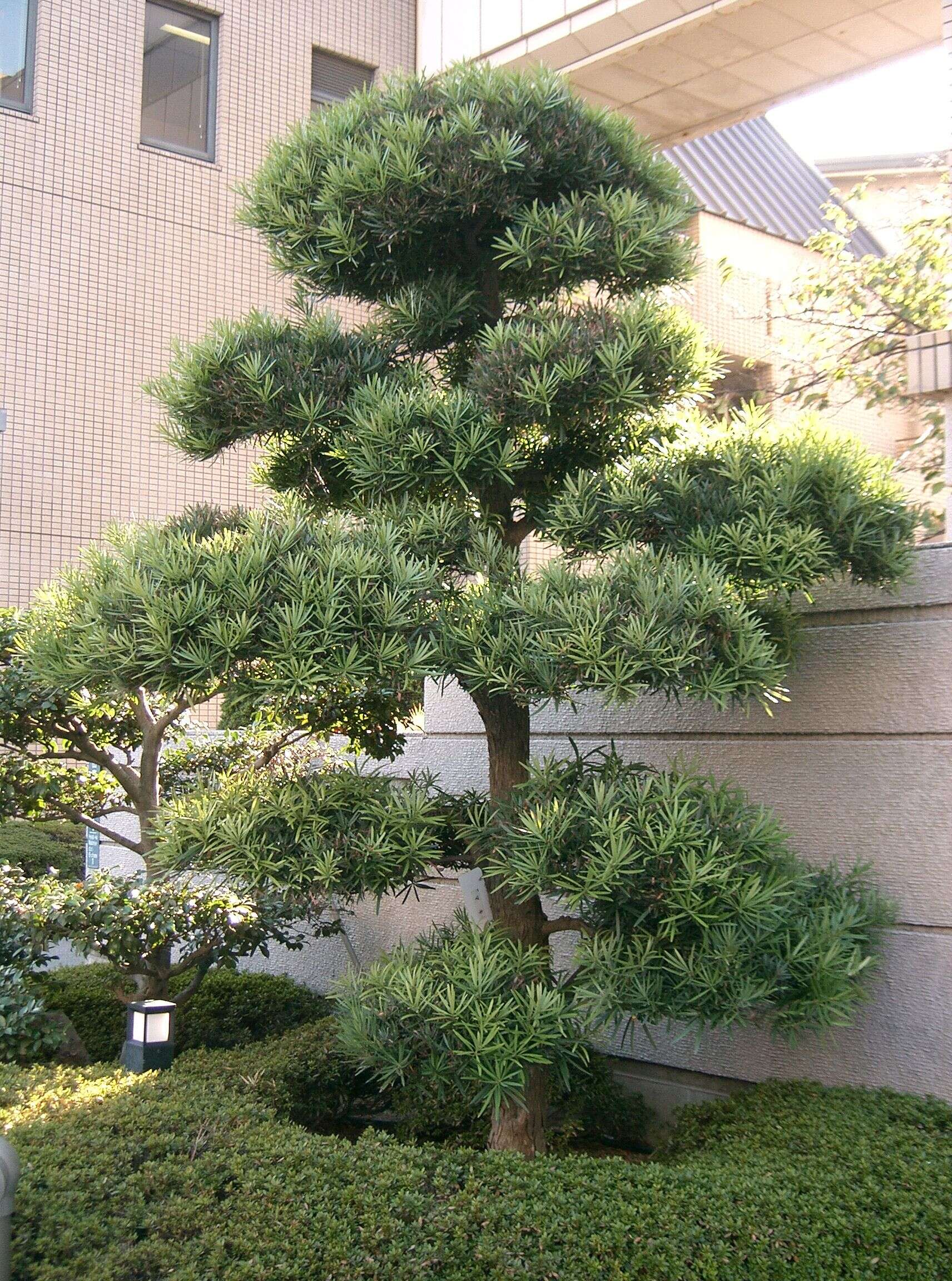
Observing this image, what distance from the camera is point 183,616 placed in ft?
10.2

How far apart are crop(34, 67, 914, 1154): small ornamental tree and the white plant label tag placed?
82 millimetres

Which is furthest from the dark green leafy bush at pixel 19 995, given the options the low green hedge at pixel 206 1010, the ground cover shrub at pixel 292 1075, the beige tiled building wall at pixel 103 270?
the beige tiled building wall at pixel 103 270

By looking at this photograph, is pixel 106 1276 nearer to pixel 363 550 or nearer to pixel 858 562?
pixel 363 550

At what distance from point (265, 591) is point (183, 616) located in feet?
0.74

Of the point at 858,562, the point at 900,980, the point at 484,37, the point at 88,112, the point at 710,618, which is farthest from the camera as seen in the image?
the point at 88,112

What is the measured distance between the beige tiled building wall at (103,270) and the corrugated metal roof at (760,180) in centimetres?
474

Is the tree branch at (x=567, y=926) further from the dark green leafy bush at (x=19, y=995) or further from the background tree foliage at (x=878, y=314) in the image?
the background tree foliage at (x=878, y=314)

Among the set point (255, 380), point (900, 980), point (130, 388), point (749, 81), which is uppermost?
point (749, 81)

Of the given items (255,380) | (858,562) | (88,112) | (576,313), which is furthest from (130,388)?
(858,562)

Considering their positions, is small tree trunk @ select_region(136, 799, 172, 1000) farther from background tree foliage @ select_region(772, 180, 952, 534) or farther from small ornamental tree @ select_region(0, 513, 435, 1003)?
background tree foliage @ select_region(772, 180, 952, 534)

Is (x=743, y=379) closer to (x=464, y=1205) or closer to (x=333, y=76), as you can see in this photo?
(x=333, y=76)

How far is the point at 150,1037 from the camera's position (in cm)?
430

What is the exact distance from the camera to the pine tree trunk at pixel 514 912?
369 cm

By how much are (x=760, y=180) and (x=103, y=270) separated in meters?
8.25
